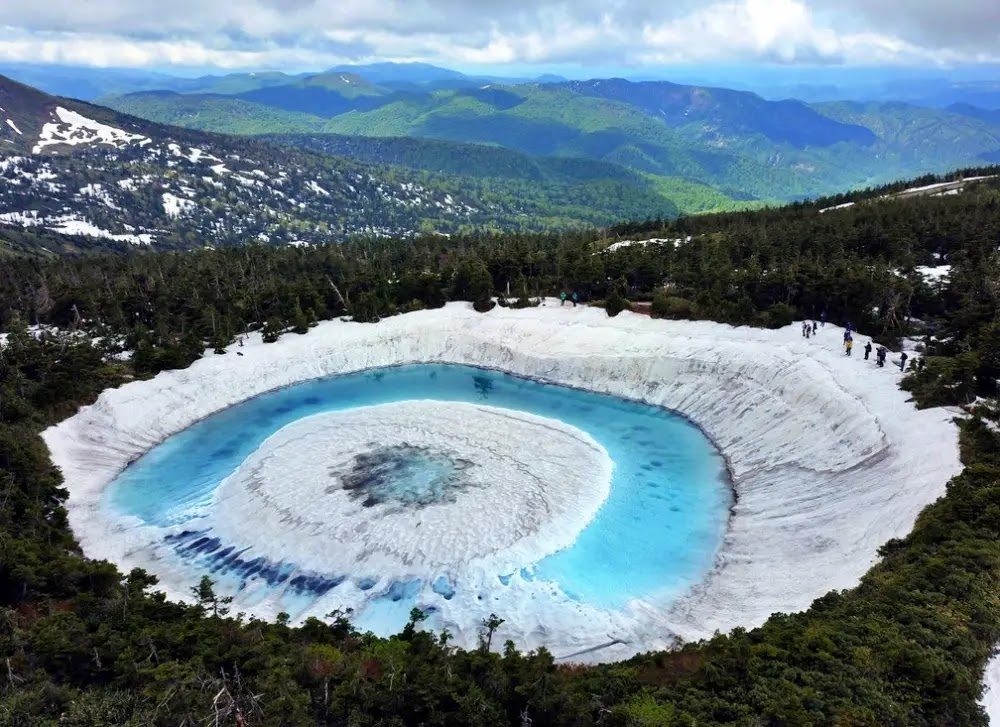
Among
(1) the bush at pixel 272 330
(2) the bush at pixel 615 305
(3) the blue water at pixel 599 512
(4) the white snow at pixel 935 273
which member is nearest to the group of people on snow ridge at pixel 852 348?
(4) the white snow at pixel 935 273

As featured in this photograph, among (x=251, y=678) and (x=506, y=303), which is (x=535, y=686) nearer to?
(x=251, y=678)

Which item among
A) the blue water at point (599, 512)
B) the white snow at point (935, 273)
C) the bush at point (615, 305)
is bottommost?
the blue water at point (599, 512)

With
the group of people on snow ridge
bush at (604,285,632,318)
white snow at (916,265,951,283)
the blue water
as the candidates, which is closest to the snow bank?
the group of people on snow ridge

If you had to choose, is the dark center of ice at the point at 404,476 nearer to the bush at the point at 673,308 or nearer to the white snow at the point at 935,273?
the bush at the point at 673,308

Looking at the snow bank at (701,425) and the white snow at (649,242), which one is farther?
the white snow at (649,242)

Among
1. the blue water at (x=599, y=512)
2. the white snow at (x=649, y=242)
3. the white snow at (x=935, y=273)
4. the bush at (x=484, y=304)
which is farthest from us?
the white snow at (x=649, y=242)

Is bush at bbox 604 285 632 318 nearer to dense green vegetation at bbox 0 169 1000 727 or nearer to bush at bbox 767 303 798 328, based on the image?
dense green vegetation at bbox 0 169 1000 727

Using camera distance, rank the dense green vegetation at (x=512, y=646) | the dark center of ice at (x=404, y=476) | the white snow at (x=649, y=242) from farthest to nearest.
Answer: the white snow at (x=649, y=242), the dark center of ice at (x=404, y=476), the dense green vegetation at (x=512, y=646)

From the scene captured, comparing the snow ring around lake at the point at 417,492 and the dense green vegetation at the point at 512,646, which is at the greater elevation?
the dense green vegetation at the point at 512,646
